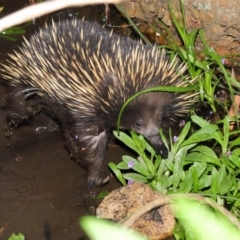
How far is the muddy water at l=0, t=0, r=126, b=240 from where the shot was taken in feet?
10.8

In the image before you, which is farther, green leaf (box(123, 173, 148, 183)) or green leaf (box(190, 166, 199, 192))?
green leaf (box(123, 173, 148, 183))

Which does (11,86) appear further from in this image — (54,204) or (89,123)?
(54,204)

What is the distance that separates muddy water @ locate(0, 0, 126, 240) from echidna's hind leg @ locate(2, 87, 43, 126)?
7.1 inches

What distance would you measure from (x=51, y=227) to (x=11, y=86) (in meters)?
1.40

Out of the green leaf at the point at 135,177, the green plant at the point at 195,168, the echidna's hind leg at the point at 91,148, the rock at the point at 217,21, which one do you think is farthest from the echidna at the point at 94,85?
the rock at the point at 217,21

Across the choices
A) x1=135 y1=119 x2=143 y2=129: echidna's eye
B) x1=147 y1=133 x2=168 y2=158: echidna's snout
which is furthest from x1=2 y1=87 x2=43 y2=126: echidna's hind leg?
x1=147 y1=133 x2=168 y2=158: echidna's snout

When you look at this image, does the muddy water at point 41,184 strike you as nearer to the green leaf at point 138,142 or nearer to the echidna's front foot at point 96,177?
the echidna's front foot at point 96,177

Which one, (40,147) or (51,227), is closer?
(51,227)

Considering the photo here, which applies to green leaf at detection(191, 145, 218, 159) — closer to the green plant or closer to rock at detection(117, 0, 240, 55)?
the green plant

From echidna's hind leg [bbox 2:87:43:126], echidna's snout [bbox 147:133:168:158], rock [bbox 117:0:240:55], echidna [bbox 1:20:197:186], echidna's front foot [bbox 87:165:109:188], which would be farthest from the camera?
rock [bbox 117:0:240:55]

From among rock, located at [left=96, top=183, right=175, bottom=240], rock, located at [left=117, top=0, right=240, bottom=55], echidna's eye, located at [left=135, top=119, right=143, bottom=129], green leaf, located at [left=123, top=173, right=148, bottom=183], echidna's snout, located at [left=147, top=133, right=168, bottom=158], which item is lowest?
rock, located at [left=96, top=183, right=175, bottom=240]

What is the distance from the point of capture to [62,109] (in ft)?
12.2

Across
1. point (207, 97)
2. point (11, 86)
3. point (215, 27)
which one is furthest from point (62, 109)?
point (215, 27)

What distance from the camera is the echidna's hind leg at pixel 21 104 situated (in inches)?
156
